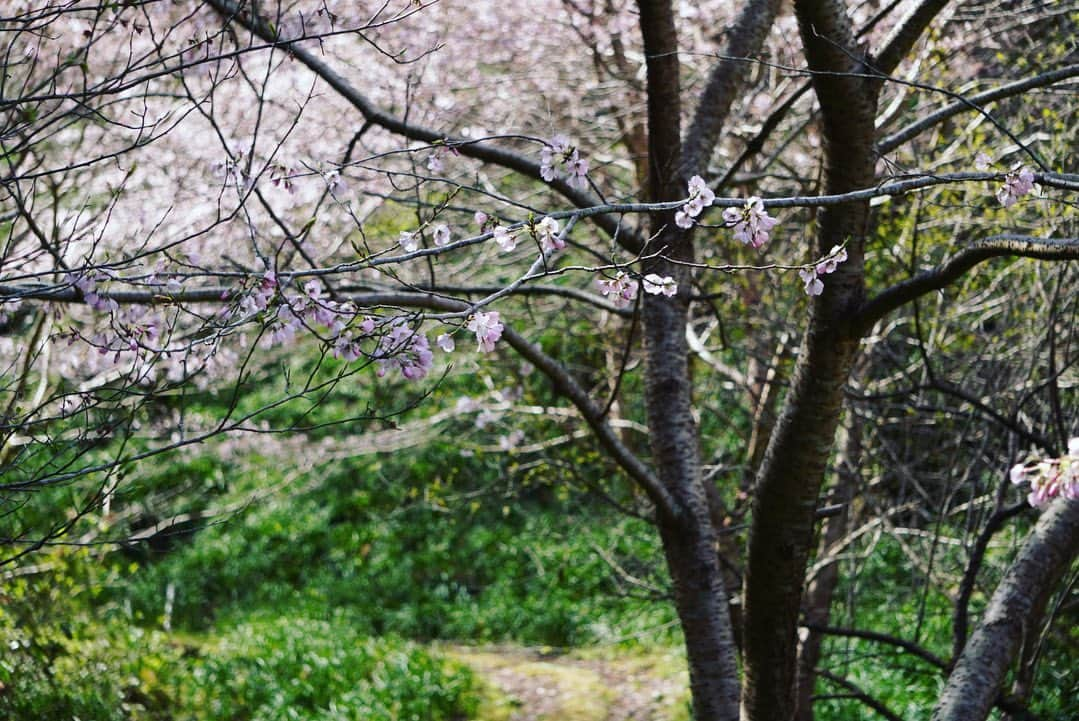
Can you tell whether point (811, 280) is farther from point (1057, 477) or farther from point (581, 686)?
point (581, 686)

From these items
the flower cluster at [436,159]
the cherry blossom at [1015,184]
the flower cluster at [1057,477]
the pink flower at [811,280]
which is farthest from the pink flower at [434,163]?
the flower cluster at [1057,477]

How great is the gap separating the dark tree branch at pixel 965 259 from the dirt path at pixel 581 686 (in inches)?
171

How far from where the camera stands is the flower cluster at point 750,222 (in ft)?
6.36

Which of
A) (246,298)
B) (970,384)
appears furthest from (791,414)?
(970,384)

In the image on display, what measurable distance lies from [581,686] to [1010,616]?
454 centimetres

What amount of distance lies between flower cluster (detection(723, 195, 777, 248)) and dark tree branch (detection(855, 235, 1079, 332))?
0.44 metres

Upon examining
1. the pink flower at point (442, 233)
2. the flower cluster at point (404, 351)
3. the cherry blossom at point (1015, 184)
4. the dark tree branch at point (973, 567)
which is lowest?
the dark tree branch at point (973, 567)

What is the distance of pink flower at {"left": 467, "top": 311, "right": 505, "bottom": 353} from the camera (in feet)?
6.46

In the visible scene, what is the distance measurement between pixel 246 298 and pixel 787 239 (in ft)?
15.6

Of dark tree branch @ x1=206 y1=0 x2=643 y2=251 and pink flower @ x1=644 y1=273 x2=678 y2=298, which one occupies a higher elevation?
dark tree branch @ x1=206 y1=0 x2=643 y2=251

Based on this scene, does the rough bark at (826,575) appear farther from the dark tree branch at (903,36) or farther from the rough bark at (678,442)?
the dark tree branch at (903,36)

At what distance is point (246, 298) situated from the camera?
2.24 metres

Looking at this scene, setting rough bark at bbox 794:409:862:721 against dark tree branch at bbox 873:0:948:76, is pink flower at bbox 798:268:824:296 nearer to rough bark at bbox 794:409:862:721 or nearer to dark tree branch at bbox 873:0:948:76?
dark tree branch at bbox 873:0:948:76

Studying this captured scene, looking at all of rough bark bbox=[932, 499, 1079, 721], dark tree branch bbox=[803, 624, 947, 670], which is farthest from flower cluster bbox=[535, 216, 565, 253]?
dark tree branch bbox=[803, 624, 947, 670]
